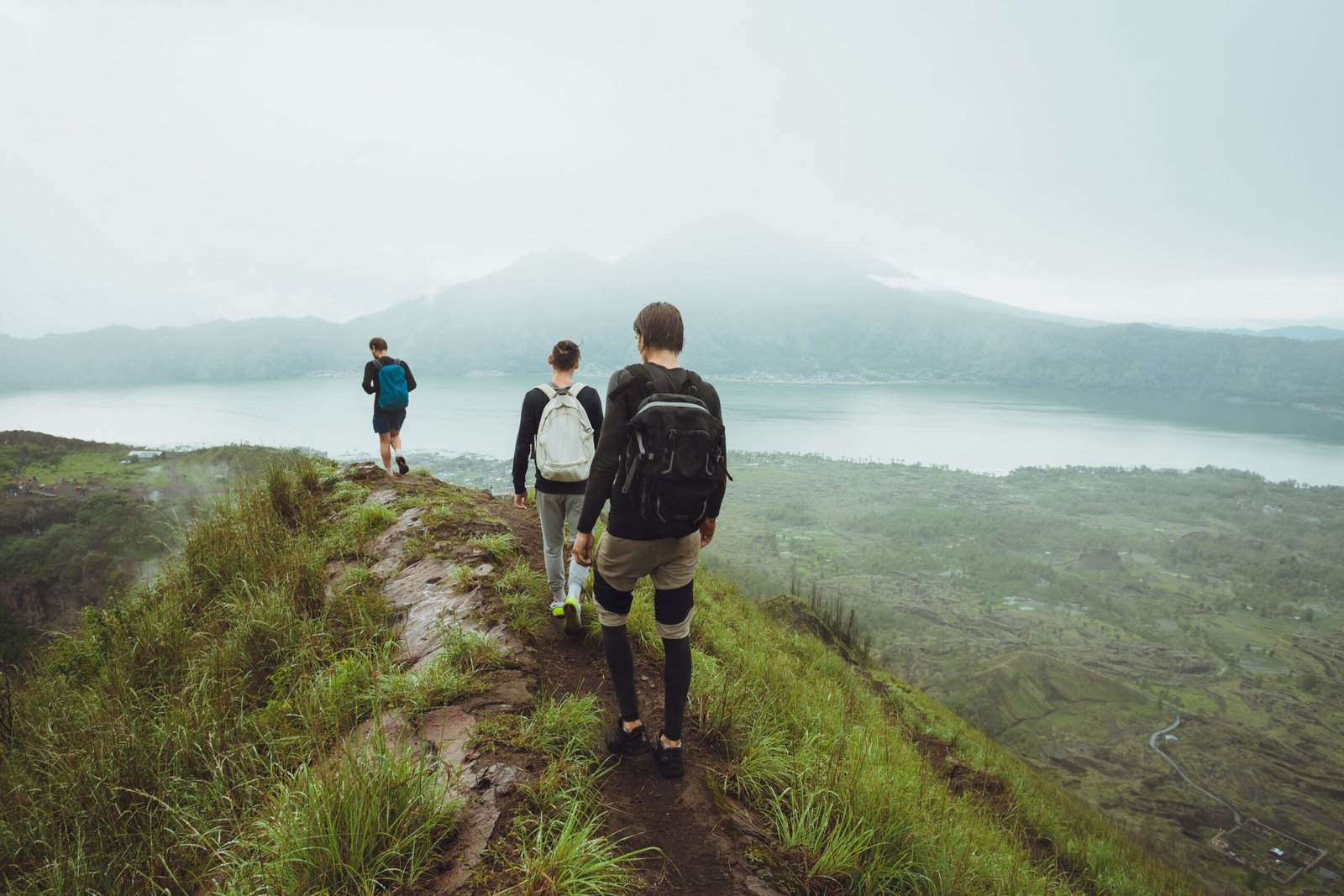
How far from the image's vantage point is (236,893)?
1.74 meters

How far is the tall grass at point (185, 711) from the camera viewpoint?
7.47ft

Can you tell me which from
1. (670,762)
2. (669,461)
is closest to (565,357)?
(669,461)

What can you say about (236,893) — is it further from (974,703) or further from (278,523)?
(974,703)

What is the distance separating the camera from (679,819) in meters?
2.28

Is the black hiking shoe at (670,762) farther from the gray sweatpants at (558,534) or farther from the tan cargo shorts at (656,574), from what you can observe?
the gray sweatpants at (558,534)

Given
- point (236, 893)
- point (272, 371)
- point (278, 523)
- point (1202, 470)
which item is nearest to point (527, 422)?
point (236, 893)

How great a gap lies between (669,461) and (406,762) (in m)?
1.54

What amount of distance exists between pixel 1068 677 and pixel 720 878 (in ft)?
146

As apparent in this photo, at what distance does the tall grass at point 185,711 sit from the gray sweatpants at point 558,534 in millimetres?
1143

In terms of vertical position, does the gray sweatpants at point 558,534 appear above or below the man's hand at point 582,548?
below

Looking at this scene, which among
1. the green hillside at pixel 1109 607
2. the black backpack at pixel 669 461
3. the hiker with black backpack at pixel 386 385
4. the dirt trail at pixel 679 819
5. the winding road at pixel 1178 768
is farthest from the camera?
the green hillside at pixel 1109 607

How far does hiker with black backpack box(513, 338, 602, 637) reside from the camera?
3.57 meters

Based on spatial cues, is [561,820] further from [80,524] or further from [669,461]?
[80,524]

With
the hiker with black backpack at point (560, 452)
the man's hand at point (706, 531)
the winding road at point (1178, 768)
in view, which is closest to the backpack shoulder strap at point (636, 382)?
the man's hand at point (706, 531)
